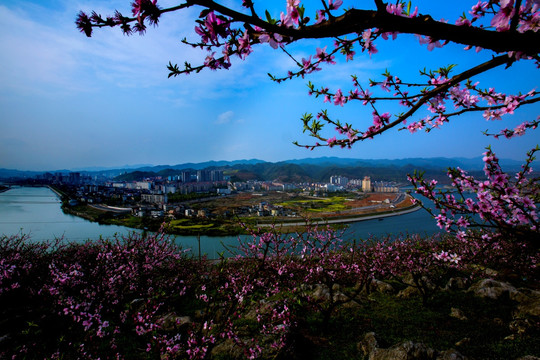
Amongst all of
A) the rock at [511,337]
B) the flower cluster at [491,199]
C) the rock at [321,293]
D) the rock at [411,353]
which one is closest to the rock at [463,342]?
the rock at [511,337]

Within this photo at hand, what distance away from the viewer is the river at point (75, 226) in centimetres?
2561

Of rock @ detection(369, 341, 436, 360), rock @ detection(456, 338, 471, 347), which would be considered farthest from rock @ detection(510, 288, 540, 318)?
rock @ detection(369, 341, 436, 360)

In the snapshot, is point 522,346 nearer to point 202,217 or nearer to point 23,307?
point 23,307

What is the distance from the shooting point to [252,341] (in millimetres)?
3955

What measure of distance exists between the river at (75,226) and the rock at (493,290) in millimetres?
15188

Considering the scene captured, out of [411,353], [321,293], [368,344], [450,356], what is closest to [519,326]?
[450,356]

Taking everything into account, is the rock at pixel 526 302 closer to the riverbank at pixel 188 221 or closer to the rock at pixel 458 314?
the rock at pixel 458 314

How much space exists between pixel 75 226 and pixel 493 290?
39.9m

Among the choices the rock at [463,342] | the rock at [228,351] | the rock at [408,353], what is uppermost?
the rock at [408,353]

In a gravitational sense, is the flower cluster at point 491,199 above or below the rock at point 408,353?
above

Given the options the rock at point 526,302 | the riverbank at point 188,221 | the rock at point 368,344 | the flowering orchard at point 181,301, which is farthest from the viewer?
the riverbank at point 188,221

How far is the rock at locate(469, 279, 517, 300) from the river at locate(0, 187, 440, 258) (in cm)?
1519

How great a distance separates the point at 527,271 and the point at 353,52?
459 cm

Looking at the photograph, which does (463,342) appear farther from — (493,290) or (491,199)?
(493,290)
